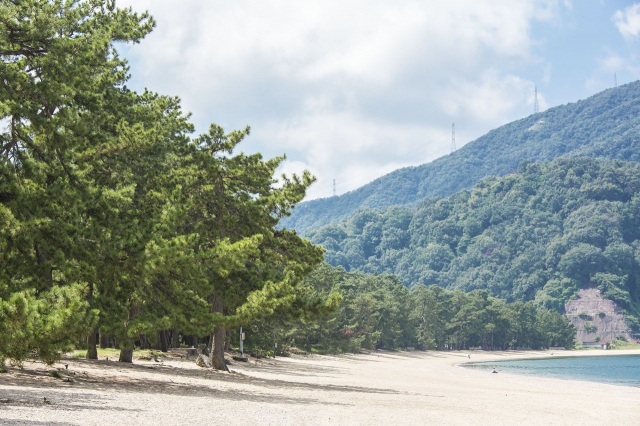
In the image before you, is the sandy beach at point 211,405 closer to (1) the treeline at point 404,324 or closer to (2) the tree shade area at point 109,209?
(2) the tree shade area at point 109,209

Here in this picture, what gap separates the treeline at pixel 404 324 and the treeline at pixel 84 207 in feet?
100

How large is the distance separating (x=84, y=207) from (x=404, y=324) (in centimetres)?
10829

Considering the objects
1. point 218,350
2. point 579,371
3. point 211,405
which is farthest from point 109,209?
point 579,371

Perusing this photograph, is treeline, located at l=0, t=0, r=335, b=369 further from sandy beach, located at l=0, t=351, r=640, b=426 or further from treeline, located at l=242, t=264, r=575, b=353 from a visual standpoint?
treeline, located at l=242, t=264, r=575, b=353

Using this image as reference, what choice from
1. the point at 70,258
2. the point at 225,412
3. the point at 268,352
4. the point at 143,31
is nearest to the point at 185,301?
the point at 70,258

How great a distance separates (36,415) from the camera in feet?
39.4

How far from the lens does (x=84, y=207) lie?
56.8ft

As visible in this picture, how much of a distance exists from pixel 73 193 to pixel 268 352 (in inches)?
1697

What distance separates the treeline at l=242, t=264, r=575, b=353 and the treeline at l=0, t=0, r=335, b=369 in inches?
1201

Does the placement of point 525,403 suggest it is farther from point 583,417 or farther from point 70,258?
point 70,258

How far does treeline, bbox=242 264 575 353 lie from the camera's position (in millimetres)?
78938

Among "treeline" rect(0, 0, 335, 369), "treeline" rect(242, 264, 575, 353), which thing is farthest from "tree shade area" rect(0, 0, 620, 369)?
"treeline" rect(242, 264, 575, 353)

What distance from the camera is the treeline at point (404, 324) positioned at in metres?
78.9

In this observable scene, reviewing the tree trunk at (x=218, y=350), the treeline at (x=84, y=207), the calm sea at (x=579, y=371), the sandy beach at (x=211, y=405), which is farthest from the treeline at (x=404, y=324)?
the treeline at (x=84, y=207)
